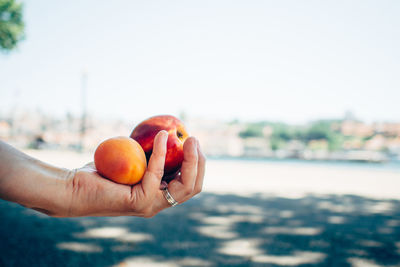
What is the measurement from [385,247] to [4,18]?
14.3m

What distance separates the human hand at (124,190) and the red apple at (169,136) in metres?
0.25

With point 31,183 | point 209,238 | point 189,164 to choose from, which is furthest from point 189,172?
point 209,238

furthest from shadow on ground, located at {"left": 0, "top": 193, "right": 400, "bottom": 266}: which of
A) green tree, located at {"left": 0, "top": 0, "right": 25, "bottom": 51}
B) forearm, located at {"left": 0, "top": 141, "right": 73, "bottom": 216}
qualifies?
green tree, located at {"left": 0, "top": 0, "right": 25, "bottom": 51}

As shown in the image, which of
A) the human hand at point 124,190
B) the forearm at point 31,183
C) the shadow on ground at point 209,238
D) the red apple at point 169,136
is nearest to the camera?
the forearm at point 31,183

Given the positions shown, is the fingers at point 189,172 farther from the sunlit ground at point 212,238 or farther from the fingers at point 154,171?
the sunlit ground at point 212,238

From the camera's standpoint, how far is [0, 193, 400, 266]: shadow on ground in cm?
430

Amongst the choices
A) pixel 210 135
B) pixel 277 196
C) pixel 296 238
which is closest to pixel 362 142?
pixel 210 135

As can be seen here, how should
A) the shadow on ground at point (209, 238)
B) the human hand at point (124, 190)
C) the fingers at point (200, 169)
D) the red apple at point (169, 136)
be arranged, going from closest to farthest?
the human hand at point (124, 190) < the fingers at point (200, 169) < the red apple at point (169, 136) < the shadow on ground at point (209, 238)

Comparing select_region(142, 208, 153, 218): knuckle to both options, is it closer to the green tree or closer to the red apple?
the red apple

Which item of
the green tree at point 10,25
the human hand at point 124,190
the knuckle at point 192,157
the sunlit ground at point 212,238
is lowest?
the sunlit ground at point 212,238

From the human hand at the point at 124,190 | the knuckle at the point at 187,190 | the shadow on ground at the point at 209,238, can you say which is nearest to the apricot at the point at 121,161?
the human hand at the point at 124,190

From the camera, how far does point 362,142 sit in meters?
73.5

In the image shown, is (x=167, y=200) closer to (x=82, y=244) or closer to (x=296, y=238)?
(x=82, y=244)

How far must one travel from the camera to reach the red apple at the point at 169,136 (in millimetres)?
2059
